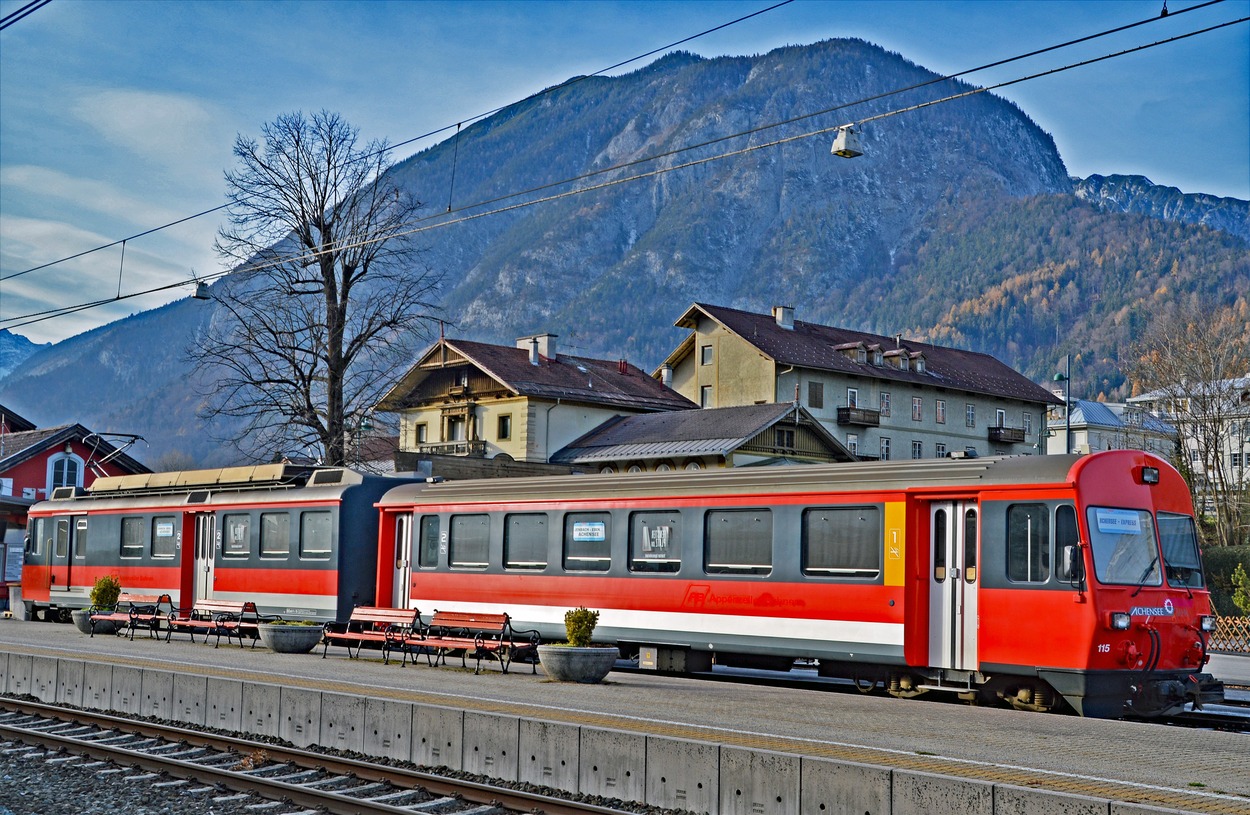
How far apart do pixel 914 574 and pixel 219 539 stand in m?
16.0

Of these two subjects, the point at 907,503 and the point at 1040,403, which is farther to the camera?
the point at 1040,403

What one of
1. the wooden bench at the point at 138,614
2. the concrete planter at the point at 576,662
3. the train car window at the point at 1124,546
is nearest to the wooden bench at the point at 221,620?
the wooden bench at the point at 138,614

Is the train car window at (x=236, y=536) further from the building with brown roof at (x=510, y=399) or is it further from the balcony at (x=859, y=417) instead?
the balcony at (x=859, y=417)

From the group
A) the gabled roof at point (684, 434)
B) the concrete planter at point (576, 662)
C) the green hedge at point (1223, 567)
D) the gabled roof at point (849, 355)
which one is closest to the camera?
the concrete planter at point (576, 662)

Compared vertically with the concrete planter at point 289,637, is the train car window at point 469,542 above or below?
above

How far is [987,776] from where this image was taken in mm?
8781

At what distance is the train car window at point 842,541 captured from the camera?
15.5 m

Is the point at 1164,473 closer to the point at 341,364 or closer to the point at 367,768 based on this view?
the point at 367,768

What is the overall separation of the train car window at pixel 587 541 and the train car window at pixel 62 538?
17.5 meters

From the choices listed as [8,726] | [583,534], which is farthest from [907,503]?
[8,726]

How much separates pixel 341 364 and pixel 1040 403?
50.5m

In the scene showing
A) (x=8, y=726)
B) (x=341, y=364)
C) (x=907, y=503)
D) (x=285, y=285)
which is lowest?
(x=8, y=726)

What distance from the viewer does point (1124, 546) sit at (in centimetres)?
1429

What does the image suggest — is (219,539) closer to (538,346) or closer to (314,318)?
(314,318)
